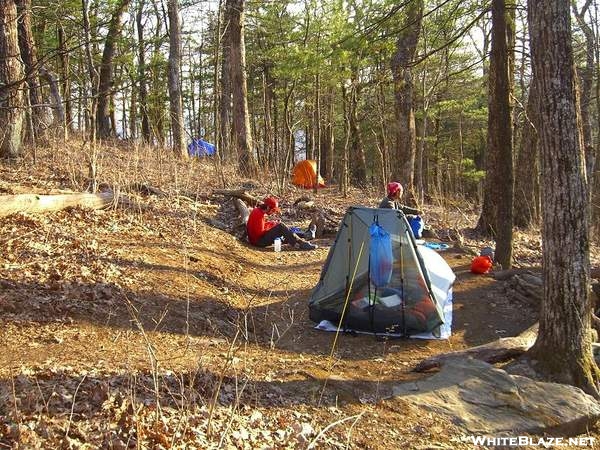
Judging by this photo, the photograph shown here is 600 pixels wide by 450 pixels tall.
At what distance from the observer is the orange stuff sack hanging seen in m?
8.18

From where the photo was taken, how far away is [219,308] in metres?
6.14

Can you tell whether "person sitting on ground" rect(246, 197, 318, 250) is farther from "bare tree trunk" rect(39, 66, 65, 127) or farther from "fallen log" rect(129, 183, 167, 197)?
"bare tree trunk" rect(39, 66, 65, 127)

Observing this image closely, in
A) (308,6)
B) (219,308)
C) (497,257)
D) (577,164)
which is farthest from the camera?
(308,6)

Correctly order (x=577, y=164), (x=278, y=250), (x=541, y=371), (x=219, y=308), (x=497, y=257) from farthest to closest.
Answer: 1. (x=278, y=250)
2. (x=497, y=257)
3. (x=219, y=308)
4. (x=541, y=371)
5. (x=577, y=164)

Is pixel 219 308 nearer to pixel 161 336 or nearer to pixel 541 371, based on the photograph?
pixel 161 336

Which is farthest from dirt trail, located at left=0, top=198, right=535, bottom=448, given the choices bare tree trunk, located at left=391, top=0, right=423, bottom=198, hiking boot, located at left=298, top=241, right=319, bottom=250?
bare tree trunk, located at left=391, top=0, right=423, bottom=198

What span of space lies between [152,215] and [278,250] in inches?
95.4

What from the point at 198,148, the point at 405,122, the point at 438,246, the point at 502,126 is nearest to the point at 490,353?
the point at 502,126

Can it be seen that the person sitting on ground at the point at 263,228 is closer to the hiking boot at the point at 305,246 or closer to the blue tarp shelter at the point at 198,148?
the hiking boot at the point at 305,246

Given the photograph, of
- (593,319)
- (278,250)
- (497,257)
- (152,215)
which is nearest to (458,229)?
(497,257)

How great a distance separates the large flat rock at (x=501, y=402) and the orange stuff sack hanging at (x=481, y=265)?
390 cm

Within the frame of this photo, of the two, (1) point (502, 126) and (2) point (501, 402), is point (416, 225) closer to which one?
(1) point (502, 126)

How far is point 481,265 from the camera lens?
26.9 feet

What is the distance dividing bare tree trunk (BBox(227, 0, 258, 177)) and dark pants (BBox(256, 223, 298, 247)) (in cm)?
563
